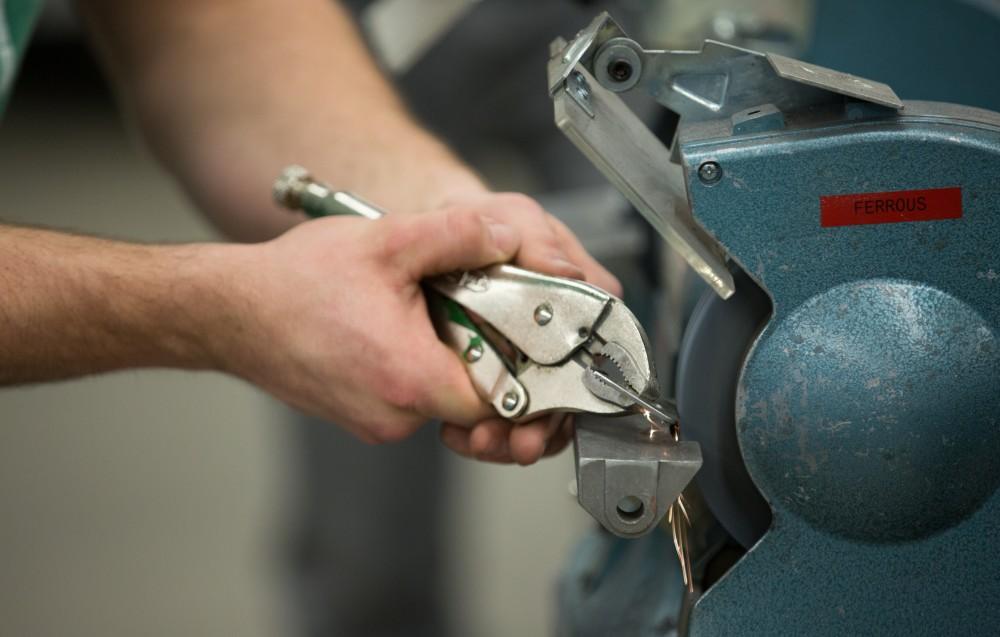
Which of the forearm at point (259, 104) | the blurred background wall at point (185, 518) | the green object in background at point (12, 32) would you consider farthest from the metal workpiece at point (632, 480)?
the blurred background wall at point (185, 518)

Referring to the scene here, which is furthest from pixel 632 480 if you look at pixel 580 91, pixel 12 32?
pixel 12 32

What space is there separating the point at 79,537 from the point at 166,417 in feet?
1.54

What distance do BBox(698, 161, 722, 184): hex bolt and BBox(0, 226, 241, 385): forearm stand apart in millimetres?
334

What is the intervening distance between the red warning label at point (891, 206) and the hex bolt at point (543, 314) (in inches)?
7.0

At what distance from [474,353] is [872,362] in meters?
0.25

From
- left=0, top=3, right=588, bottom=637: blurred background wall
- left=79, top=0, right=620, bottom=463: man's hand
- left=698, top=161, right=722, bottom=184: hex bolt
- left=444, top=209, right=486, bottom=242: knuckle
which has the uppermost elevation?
left=698, top=161, right=722, bottom=184: hex bolt

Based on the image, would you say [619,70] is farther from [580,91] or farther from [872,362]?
[872,362]

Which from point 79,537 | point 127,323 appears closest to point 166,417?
point 79,537

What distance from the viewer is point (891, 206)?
645 mm

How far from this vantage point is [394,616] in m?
1.96

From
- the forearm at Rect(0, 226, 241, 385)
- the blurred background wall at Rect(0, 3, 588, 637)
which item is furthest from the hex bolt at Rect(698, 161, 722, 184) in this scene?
the blurred background wall at Rect(0, 3, 588, 637)

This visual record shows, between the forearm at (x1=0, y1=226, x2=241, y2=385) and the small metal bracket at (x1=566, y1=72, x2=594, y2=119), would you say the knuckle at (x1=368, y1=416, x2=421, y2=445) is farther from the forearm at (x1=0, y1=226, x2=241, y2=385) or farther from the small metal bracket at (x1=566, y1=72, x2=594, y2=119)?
the small metal bracket at (x1=566, y1=72, x2=594, y2=119)

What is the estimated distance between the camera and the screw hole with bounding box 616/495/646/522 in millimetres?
687

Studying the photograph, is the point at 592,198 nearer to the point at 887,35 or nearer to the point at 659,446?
the point at 887,35
